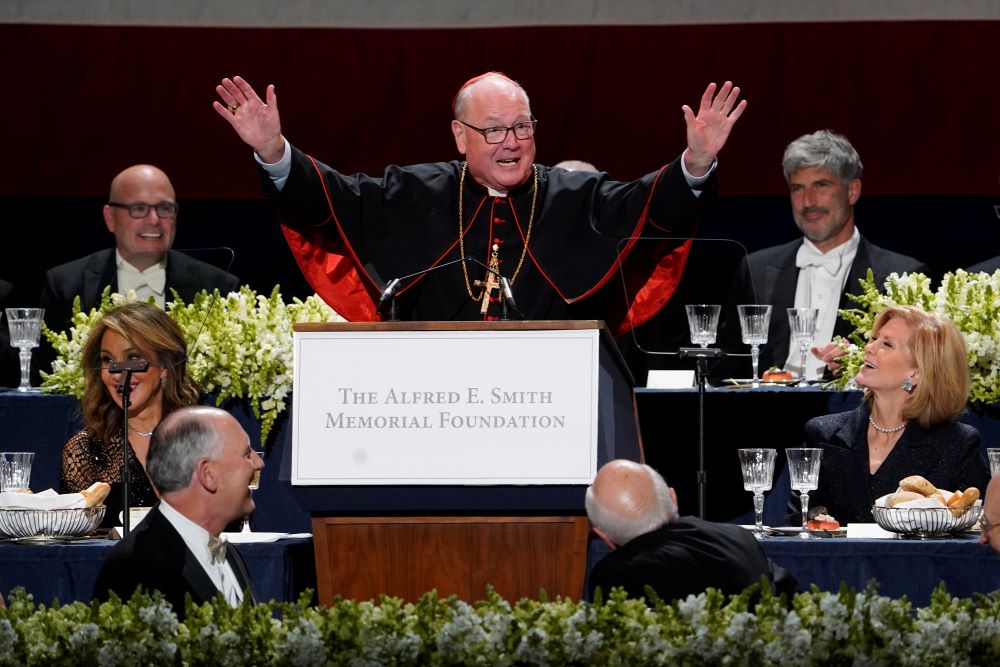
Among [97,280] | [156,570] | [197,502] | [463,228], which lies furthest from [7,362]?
[156,570]

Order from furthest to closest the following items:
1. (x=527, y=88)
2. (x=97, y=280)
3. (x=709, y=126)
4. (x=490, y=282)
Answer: (x=527, y=88)
(x=97, y=280)
(x=490, y=282)
(x=709, y=126)

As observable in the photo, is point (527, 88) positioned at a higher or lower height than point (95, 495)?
higher

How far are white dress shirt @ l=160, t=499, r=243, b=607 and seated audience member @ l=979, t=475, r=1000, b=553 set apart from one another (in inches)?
65.4

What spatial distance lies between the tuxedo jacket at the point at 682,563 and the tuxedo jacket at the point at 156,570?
2.53ft

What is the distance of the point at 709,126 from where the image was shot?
12.2ft

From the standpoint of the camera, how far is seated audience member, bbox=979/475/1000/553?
359cm

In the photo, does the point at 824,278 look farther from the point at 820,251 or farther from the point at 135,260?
the point at 135,260

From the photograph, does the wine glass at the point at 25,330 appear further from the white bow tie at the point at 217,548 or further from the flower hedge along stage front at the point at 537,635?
the flower hedge along stage front at the point at 537,635

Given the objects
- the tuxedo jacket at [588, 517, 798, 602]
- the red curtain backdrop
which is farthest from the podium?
the red curtain backdrop

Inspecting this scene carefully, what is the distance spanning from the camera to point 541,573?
307cm

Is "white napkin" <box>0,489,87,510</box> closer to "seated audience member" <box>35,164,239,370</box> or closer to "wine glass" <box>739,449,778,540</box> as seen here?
"wine glass" <box>739,449,778,540</box>

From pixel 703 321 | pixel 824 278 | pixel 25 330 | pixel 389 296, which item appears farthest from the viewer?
pixel 824 278

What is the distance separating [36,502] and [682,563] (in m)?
1.58

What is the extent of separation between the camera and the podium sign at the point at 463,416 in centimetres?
297
